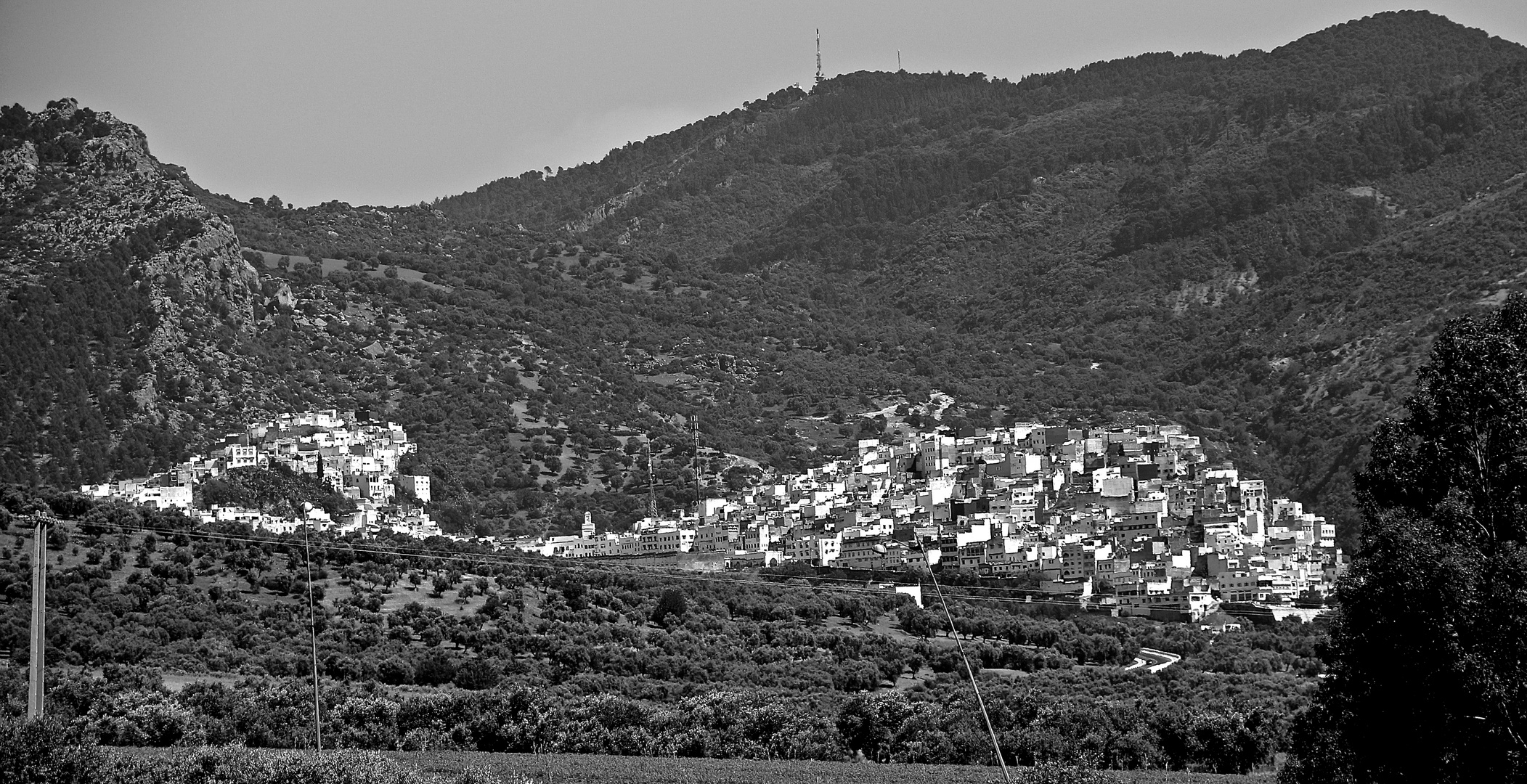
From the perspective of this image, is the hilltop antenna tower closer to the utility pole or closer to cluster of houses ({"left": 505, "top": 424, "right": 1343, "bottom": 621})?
cluster of houses ({"left": 505, "top": 424, "right": 1343, "bottom": 621})

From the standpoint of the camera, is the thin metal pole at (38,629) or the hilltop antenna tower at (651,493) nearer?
the thin metal pole at (38,629)

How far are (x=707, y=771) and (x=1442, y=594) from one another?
1220cm

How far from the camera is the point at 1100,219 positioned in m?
155

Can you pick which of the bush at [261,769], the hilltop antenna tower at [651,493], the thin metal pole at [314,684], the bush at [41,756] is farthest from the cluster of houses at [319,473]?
the bush at [41,756]

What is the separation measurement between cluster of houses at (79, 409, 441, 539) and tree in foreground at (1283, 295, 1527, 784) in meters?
49.1

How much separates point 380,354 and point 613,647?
2539 inches

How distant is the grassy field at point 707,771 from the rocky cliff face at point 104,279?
181ft

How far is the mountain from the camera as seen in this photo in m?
92.4

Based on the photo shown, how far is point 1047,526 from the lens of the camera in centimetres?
7881

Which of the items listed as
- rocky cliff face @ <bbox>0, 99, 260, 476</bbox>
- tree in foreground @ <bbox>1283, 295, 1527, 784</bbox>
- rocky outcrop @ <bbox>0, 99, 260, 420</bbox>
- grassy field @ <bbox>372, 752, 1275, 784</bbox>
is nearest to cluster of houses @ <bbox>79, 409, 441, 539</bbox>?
rocky cliff face @ <bbox>0, 99, 260, 476</bbox>

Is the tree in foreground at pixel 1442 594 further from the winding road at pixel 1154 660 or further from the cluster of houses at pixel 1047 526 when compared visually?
the cluster of houses at pixel 1047 526

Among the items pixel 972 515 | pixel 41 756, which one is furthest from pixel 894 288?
pixel 41 756

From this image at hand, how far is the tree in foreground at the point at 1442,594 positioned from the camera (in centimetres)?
1766

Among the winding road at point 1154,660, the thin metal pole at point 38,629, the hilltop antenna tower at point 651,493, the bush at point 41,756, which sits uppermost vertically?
the hilltop antenna tower at point 651,493
